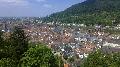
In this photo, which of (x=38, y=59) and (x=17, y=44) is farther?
(x=17, y=44)

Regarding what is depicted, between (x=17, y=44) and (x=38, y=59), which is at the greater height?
(x=38, y=59)

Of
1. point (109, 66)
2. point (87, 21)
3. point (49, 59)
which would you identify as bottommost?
point (87, 21)

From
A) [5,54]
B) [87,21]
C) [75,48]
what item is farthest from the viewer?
[87,21]

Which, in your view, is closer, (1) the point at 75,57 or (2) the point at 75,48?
(1) the point at 75,57

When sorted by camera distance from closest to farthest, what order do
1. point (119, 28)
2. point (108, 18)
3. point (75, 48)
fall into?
point (75, 48) < point (119, 28) < point (108, 18)

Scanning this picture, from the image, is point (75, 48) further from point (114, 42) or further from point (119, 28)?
point (119, 28)

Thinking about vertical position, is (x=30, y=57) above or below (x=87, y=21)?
above

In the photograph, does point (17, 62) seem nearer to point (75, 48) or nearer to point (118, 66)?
point (118, 66)

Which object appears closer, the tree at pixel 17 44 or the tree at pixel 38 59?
the tree at pixel 38 59

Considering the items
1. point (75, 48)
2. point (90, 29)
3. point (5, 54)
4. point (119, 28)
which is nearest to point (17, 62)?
point (5, 54)

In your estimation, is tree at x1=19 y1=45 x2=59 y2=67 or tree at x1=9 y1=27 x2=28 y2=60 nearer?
tree at x1=19 y1=45 x2=59 y2=67
